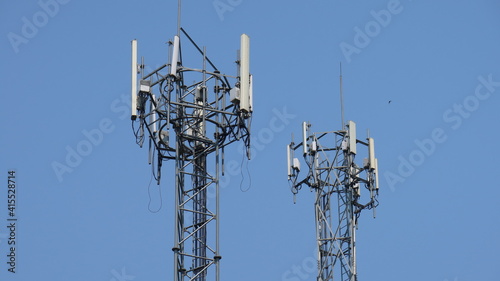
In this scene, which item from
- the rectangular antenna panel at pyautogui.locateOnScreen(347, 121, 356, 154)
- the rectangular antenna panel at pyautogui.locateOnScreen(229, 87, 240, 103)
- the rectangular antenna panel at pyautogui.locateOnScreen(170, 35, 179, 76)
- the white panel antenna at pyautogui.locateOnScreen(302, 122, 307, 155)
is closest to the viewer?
the rectangular antenna panel at pyautogui.locateOnScreen(170, 35, 179, 76)

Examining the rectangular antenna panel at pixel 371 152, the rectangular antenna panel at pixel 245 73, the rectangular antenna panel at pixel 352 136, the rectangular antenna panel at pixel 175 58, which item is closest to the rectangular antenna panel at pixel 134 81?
the rectangular antenna panel at pixel 175 58

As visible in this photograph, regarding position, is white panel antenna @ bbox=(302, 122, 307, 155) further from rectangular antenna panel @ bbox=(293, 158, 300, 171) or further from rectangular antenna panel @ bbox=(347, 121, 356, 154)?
rectangular antenna panel @ bbox=(347, 121, 356, 154)

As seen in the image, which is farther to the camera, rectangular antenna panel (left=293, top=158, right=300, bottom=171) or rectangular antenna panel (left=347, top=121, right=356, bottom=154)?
rectangular antenna panel (left=293, top=158, right=300, bottom=171)

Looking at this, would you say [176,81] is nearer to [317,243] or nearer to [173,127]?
[173,127]

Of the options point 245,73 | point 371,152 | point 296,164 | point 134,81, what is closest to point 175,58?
point 134,81

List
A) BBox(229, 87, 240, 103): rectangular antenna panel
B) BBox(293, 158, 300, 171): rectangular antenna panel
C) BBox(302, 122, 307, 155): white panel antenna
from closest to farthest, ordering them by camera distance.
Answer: BBox(229, 87, 240, 103): rectangular antenna panel < BBox(302, 122, 307, 155): white panel antenna < BBox(293, 158, 300, 171): rectangular antenna panel

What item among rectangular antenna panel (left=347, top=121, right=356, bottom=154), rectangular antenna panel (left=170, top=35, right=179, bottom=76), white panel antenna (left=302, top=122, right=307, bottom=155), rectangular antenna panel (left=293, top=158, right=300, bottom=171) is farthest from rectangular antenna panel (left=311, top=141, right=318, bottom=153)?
rectangular antenna panel (left=170, top=35, right=179, bottom=76)

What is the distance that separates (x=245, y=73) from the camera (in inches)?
1558

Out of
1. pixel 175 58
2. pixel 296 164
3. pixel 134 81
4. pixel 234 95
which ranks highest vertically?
pixel 175 58

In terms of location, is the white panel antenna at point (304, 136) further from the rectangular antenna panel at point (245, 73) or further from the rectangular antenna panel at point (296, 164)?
the rectangular antenna panel at point (245, 73)

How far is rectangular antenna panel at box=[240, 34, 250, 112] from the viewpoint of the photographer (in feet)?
128

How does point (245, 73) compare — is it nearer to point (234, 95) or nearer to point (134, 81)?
point (234, 95)

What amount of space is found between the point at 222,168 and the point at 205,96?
225 cm

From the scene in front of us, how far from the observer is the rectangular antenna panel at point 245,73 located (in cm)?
3900
